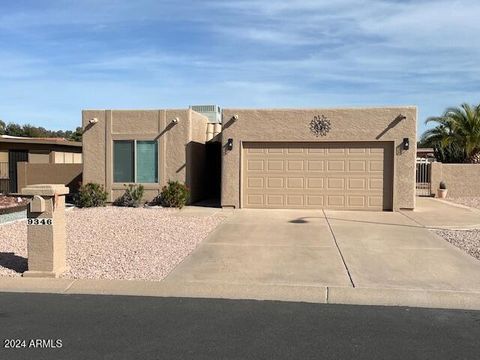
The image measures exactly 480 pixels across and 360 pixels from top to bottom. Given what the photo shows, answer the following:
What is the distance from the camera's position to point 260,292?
Answer: 277 inches

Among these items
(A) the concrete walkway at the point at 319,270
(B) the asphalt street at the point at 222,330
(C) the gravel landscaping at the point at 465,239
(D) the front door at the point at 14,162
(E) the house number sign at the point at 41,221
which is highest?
(D) the front door at the point at 14,162

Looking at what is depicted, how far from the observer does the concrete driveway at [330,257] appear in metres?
7.70

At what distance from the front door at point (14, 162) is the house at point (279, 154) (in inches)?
351

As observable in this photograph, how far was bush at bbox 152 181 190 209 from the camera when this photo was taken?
678 inches

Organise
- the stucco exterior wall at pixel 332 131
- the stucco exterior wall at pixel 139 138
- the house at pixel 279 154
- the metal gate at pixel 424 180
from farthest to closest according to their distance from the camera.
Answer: the metal gate at pixel 424 180 → the stucco exterior wall at pixel 139 138 → the house at pixel 279 154 → the stucco exterior wall at pixel 332 131

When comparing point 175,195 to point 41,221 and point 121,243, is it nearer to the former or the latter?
point 121,243

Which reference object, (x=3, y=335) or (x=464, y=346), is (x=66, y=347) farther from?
(x=464, y=346)

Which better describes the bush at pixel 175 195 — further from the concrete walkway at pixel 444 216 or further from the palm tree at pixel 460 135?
the palm tree at pixel 460 135

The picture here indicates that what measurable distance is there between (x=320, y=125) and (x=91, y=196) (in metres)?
8.10

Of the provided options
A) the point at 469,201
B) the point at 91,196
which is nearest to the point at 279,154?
the point at 91,196

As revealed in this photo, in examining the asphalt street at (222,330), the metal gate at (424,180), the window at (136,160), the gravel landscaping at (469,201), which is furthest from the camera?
the metal gate at (424,180)

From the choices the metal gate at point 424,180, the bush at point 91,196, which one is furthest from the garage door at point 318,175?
the metal gate at point 424,180

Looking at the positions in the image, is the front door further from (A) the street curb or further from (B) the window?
(A) the street curb

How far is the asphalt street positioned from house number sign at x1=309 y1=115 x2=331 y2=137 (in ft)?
35.3
